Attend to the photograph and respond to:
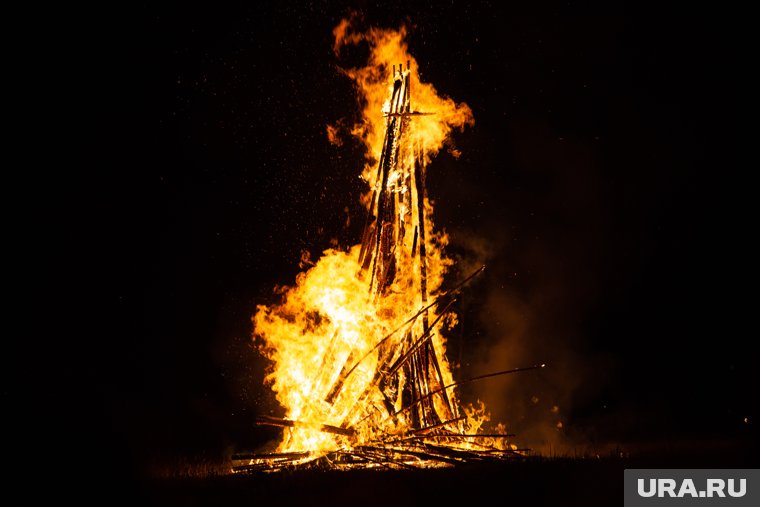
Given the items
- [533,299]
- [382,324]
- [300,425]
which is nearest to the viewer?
[300,425]

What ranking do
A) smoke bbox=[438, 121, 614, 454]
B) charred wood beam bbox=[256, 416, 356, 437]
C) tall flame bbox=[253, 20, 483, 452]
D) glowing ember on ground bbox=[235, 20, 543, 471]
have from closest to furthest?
charred wood beam bbox=[256, 416, 356, 437], glowing ember on ground bbox=[235, 20, 543, 471], tall flame bbox=[253, 20, 483, 452], smoke bbox=[438, 121, 614, 454]

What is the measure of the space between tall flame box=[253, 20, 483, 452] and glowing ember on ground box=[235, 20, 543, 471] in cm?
1

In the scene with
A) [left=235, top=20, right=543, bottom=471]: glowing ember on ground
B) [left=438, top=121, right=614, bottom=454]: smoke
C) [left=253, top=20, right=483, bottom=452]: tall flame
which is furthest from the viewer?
[left=438, top=121, right=614, bottom=454]: smoke

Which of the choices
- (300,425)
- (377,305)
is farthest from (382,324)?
(300,425)

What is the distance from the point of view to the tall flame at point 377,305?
8414mm

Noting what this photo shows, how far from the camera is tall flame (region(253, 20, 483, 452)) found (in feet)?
27.6

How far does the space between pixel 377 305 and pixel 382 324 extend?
9.1 inches

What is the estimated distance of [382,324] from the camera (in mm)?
8641

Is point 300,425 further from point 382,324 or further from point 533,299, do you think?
point 533,299

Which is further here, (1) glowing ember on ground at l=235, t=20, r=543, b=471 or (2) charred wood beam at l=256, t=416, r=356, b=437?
(1) glowing ember on ground at l=235, t=20, r=543, b=471

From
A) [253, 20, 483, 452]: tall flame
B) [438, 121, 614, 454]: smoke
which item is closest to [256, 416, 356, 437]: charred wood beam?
[253, 20, 483, 452]: tall flame

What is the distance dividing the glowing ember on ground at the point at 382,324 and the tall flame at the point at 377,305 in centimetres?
1

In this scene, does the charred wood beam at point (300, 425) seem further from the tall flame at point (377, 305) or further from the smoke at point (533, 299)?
the smoke at point (533, 299)

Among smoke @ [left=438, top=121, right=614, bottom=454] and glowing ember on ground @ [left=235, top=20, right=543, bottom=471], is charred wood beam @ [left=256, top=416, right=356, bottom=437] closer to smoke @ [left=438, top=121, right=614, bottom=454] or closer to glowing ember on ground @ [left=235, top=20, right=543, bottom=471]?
glowing ember on ground @ [left=235, top=20, right=543, bottom=471]
